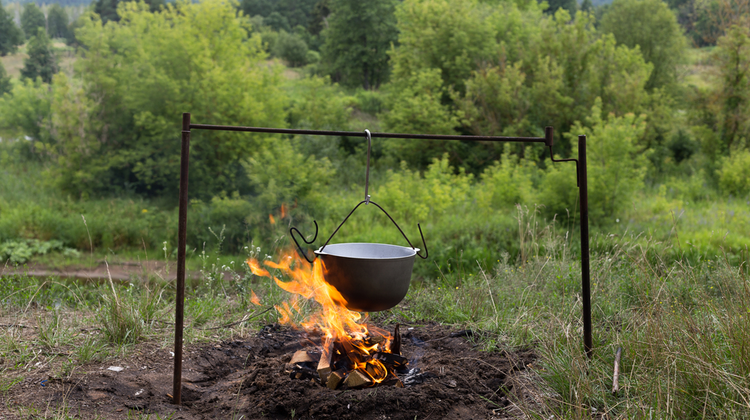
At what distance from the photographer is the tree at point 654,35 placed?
1930cm

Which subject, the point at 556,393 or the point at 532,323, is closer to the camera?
the point at 556,393

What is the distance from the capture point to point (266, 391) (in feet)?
9.73

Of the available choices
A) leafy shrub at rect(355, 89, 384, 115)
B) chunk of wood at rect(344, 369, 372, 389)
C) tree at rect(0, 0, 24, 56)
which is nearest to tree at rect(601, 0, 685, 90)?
leafy shrub at rect(355, 89, 384, 115)

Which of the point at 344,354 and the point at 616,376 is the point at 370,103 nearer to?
the point at 344,354

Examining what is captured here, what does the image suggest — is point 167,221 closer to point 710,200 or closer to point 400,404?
point 400,404

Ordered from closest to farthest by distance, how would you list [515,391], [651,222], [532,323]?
[515,391], [532,323], [651,222]

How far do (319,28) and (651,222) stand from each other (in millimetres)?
33815

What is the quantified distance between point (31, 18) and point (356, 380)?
49.4 metres

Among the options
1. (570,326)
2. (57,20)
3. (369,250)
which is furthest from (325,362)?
(57,20)

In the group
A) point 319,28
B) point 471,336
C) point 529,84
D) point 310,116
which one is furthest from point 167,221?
point 319,28

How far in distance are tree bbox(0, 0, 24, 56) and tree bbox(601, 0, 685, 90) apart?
122 feet

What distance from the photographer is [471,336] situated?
3.86m

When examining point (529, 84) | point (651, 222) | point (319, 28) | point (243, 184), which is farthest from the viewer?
point (319, 28)

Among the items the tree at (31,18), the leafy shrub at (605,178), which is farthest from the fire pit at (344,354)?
the tree at (31,18)
